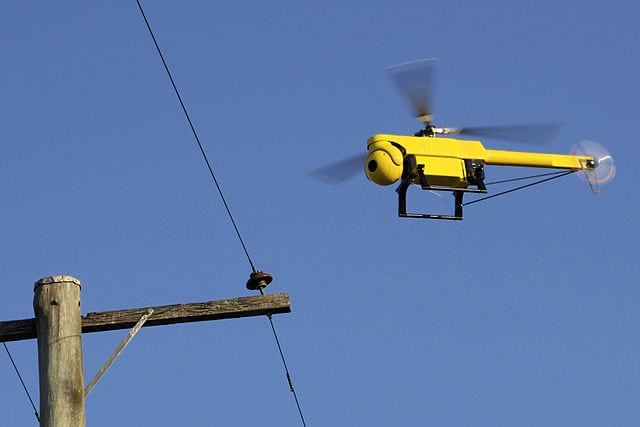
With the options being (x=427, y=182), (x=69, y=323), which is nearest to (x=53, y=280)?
(x=69, y=323)

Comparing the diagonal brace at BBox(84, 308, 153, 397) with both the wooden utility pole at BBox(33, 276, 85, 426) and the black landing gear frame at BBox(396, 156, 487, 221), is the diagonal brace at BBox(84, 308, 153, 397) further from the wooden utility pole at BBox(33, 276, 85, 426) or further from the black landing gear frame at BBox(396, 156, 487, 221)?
the black landing gear frame at BBox(396, 156, 487, 221)

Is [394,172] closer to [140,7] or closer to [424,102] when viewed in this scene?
[424,102]

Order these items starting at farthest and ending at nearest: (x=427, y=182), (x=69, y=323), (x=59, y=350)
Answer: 1. (x=427, y=182)
2. (x=69, y=323)
3. (x=59, y=350)

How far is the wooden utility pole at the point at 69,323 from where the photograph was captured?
8.44m

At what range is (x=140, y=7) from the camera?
33.7 ft

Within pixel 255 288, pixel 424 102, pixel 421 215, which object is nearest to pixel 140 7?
pixel 255 288

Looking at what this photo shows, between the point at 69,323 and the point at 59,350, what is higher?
the point at 69,323

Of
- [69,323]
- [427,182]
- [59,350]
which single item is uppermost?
[427,182]

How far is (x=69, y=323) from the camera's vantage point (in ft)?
28.5

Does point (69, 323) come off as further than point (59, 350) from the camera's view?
Yes

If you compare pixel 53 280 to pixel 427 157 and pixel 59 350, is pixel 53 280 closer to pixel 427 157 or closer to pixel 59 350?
pixel 59 350

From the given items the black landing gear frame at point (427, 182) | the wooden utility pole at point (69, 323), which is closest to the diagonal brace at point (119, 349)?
the wooden utility pole at point (69, 323)

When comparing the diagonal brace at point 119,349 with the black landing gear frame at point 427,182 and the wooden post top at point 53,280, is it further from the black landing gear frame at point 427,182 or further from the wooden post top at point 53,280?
the black landing gear frame at point 427,182

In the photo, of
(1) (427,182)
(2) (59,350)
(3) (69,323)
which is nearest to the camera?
(2) (59,350)
